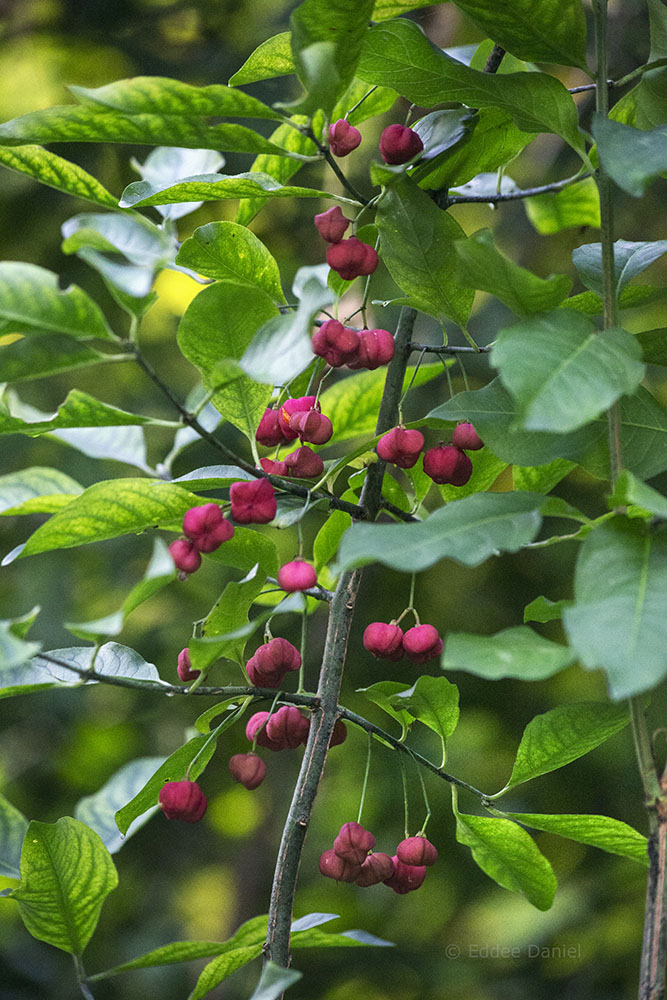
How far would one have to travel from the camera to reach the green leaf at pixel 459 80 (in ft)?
1.92

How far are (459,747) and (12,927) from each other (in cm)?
106

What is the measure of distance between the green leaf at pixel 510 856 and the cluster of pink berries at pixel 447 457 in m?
0.24

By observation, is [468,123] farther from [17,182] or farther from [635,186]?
[17,182]

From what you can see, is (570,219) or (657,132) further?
(570,219)

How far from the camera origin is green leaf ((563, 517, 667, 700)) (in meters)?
0.40

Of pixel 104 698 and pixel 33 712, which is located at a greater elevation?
pixel 33 712

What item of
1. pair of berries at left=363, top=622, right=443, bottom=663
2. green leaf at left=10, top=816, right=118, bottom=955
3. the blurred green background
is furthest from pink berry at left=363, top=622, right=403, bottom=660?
the blurred green background

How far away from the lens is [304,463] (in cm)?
66

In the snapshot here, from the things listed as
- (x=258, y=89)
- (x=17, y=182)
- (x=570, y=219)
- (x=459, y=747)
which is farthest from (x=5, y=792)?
(x=570, y=219)

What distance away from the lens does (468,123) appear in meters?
0.66

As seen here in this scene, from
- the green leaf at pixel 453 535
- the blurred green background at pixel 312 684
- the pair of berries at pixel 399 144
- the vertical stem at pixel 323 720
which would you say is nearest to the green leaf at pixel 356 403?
the vertical stem at pixel 323 720

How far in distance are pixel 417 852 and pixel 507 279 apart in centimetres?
45

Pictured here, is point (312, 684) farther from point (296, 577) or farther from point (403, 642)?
point (296, 577)

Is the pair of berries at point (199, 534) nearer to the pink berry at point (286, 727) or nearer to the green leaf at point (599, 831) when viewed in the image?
the pink berry at point (286, 727)
